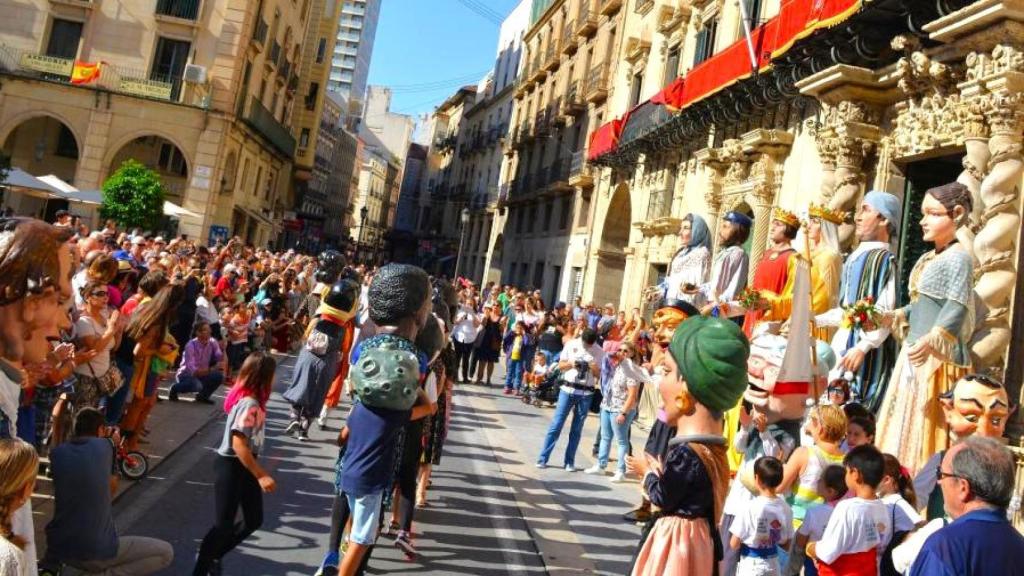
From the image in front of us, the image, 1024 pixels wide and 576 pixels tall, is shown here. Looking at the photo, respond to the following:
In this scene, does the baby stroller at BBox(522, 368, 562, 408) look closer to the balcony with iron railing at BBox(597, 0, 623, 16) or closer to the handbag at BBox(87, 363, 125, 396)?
the handbag at BBox(87, 363, 125, 396)

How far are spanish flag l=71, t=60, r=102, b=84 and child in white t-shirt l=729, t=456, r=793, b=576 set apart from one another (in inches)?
1187

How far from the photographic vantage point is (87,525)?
4.31 m

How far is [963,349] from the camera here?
6.12 meters

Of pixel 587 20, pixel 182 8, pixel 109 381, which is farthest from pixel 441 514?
pixel 587 20

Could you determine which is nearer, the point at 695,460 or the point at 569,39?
the point at 695,460

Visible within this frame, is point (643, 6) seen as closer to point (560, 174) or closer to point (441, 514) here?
point (560, 174)

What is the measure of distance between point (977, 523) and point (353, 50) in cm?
12973

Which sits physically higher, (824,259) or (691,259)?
(824,259)

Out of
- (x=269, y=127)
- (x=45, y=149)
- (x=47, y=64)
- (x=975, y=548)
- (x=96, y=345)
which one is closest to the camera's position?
(x=975, y=548)

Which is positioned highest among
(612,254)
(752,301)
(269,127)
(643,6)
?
(643,6)

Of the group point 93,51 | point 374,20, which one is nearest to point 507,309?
point 93,51

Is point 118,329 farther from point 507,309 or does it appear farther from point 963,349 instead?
point 507,309

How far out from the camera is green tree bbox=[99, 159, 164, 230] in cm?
2455

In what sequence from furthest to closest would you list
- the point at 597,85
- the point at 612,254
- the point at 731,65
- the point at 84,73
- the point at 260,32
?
the point at 260,32
the point at 597,85
the point at 84,73
the point at 612,254
the point at 731,65
